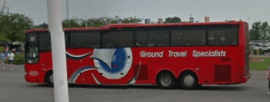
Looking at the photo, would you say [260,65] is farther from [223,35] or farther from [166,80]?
[223,35]

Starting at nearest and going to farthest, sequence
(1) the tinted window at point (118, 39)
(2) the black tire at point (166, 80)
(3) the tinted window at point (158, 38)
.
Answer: (3) the tinted window at point (158, 38), (2) the black tire at point (166, 80), (1) the tinted window at point (118, 39)

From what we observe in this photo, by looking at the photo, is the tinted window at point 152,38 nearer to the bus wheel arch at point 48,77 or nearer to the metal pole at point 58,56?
the bus wheel arch at point 48,77

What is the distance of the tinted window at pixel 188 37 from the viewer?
59.2ft

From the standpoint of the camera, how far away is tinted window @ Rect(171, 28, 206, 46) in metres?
18.0

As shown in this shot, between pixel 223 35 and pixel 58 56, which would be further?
pixel 223 35

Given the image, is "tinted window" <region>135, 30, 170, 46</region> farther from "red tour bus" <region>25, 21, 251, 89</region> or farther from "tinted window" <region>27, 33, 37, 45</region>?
"tinted window" <region>27, 33, 37, 45</region>

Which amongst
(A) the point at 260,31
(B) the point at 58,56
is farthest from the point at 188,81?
(A) the point at 260,31

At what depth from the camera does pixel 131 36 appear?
62.5 ft

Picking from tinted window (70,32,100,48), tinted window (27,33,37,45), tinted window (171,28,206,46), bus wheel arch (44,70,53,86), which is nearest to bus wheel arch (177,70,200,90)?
tinted window (171,28,206,46)

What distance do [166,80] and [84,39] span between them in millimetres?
4136

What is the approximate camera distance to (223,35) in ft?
58.3

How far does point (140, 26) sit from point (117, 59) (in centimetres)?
177

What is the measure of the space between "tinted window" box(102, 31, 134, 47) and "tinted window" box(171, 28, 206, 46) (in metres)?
1.90

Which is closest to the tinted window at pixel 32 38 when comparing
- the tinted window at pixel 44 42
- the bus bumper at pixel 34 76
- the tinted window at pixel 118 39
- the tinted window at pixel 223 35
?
the tinted window at pixel 44 42
